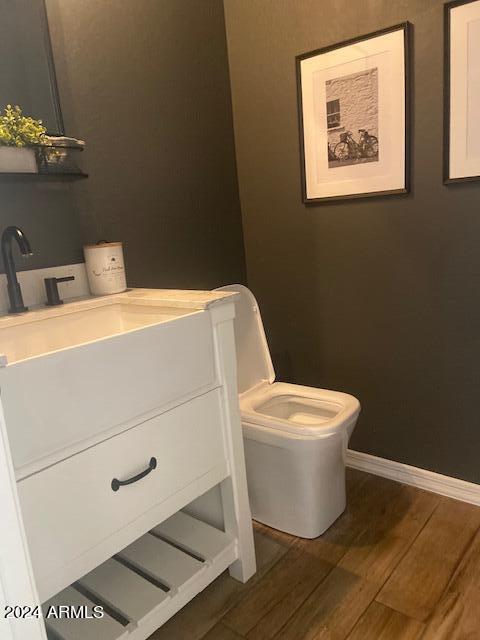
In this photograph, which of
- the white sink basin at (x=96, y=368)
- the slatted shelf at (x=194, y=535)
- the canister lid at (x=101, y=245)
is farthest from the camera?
the canister lid at (x=101, y=245)

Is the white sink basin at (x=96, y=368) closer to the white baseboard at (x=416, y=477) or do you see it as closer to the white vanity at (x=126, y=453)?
the white vanity at (x=126, y=453)

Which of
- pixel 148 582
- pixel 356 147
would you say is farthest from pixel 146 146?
pixel 148 582

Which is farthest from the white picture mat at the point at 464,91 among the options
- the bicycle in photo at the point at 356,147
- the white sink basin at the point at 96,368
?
the white sink basin at the point at 96,368

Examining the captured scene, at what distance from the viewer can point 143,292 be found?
159 cm

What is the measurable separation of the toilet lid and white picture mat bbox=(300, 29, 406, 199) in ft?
1.70

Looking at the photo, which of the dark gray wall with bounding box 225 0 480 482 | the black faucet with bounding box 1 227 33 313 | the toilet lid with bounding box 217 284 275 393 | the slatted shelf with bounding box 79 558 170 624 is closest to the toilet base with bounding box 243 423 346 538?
the toilet lid with bounding box 217 284 275 393

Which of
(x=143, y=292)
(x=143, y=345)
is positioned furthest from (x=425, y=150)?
(x=143, y=345)

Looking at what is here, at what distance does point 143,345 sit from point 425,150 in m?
1.21

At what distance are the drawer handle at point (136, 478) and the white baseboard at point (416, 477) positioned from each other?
3.88ft

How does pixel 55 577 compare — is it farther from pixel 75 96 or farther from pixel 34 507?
pixel 75 96

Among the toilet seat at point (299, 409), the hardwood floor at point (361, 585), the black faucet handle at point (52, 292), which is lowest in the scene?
the hardwood floor at point (361, 585)

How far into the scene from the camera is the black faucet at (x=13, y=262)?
1.31m

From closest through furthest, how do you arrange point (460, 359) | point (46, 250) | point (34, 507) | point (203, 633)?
1. point (34, 507)
2. point (203, 633)
3. point (46, 250)
4. point (460, 359)

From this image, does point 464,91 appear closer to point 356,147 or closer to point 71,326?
point 356,147
